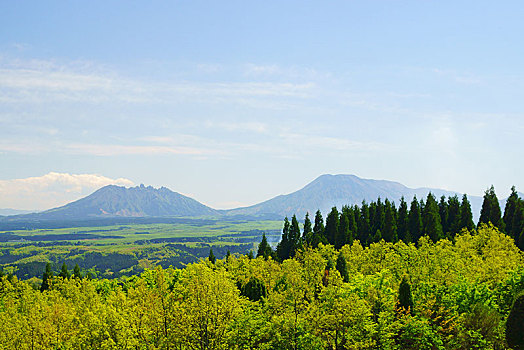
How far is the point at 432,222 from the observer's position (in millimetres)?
86438

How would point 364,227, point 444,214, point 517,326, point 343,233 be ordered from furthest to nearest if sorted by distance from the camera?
point 364,227 → point 343,233 → point 444,214 → point 517,326

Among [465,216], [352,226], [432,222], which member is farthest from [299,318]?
[352,226]

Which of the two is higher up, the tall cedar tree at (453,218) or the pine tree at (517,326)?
the tall cedar tree at (453,218)

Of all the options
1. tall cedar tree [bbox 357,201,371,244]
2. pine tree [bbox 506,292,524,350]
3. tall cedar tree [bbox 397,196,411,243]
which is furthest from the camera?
tall cedar tree [bbox 357,201,371,244]

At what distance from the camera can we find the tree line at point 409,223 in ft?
276

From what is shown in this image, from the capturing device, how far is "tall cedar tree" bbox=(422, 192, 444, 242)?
83.9m

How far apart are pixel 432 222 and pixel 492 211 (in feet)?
38.1

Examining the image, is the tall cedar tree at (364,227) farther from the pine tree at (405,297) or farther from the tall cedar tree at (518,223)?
the pine tree at (405,297)

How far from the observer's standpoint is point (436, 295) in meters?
48.6

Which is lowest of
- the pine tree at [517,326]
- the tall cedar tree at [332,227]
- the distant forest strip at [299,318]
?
the distant forest strip at [299,318]

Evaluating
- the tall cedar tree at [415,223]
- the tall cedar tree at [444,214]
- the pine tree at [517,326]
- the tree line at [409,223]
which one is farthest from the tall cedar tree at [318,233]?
the pine tree at [517,326]

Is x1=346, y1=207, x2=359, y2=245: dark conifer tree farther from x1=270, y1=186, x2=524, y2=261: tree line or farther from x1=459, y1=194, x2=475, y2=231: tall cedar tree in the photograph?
x1=459, y1=194, x2=475, y2=231: tall cedar tree

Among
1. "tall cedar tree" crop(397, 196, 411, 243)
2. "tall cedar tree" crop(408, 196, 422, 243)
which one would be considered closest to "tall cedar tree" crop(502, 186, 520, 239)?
"tall cedar tree" crop(408, 196, 422, 243)

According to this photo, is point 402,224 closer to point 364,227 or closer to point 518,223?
point 364,227
